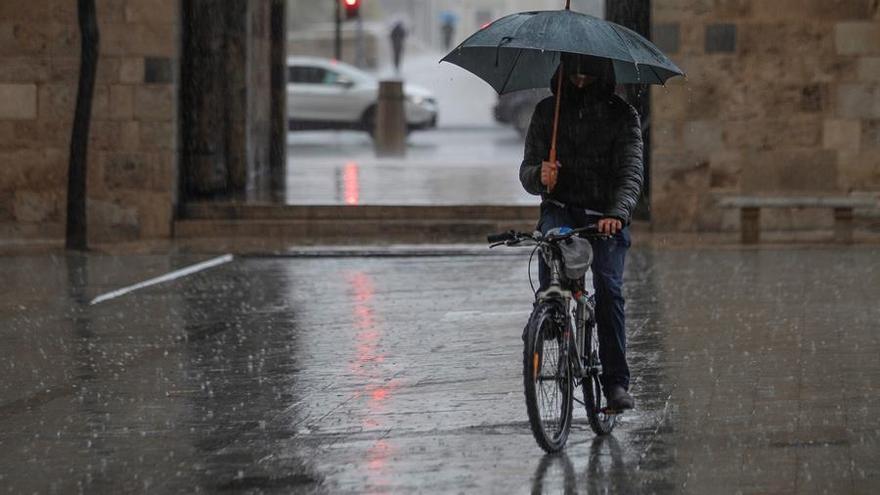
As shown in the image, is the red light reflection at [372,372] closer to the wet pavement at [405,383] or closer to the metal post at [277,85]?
the wet pavement at [405,383]

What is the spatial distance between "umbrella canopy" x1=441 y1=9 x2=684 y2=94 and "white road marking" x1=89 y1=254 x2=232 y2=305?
18.3 ft

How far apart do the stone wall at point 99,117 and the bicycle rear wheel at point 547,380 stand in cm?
1096

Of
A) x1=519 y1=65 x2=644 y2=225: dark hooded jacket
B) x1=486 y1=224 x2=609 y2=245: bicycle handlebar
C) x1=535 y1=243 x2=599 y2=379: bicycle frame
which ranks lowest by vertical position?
x1=535 y1=243 x2=599 y2=379: bicycle frame

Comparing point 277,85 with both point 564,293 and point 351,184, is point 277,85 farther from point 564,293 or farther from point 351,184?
point 564,293

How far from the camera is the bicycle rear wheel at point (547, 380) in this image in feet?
22.1

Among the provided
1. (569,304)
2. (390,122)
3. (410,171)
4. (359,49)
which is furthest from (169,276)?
(359,49)

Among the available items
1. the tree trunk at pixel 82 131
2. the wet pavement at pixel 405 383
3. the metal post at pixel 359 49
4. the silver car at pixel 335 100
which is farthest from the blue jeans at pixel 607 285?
the metal post at pixel 359 49

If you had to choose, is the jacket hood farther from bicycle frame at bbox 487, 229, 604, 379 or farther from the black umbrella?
bicycle frame at bbox 487, 229, 604, 379

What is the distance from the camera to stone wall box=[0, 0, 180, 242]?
17.5 meters

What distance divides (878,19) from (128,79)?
284 inches

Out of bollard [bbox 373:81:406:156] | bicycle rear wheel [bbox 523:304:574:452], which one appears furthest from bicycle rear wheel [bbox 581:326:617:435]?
bollard [bbox 373:81:406:156]

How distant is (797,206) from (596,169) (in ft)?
31.7

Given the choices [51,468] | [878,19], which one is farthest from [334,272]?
[51,468]

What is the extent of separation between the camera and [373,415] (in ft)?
26.4
